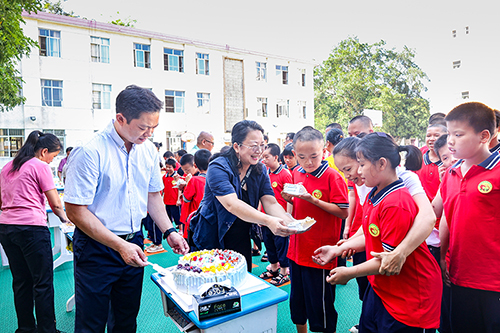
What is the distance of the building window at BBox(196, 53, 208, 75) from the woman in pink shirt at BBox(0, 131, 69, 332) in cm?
1667

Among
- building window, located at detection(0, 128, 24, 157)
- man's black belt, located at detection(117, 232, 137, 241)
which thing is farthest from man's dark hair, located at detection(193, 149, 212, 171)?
building window, located at detection(0, 128, 24, 157)

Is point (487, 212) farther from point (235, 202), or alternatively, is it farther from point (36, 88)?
point (36, 88)

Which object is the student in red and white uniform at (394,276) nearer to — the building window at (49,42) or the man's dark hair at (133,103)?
the man's dark hair at (133,103)

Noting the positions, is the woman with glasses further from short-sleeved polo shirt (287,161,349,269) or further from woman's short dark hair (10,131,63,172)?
woman's short dark hair (10,131,63,172)

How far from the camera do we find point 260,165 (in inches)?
96.8

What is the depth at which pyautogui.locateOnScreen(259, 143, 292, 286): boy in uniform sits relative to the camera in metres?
4.03

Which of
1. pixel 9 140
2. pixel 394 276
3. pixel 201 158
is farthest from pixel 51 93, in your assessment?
pixel 394 276

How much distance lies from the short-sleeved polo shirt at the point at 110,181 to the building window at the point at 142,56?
16.5 meters

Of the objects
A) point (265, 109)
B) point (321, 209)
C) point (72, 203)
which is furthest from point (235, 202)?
point (265, 109)

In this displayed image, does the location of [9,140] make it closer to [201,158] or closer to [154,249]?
[154,249]

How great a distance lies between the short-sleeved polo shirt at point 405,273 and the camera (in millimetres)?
1527

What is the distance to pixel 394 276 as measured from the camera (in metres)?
1.62

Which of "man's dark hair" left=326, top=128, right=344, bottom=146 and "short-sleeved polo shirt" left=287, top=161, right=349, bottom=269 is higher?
"man's dark hair" left=326, top=128, right=344, bottom=146

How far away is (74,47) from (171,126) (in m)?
5.89
